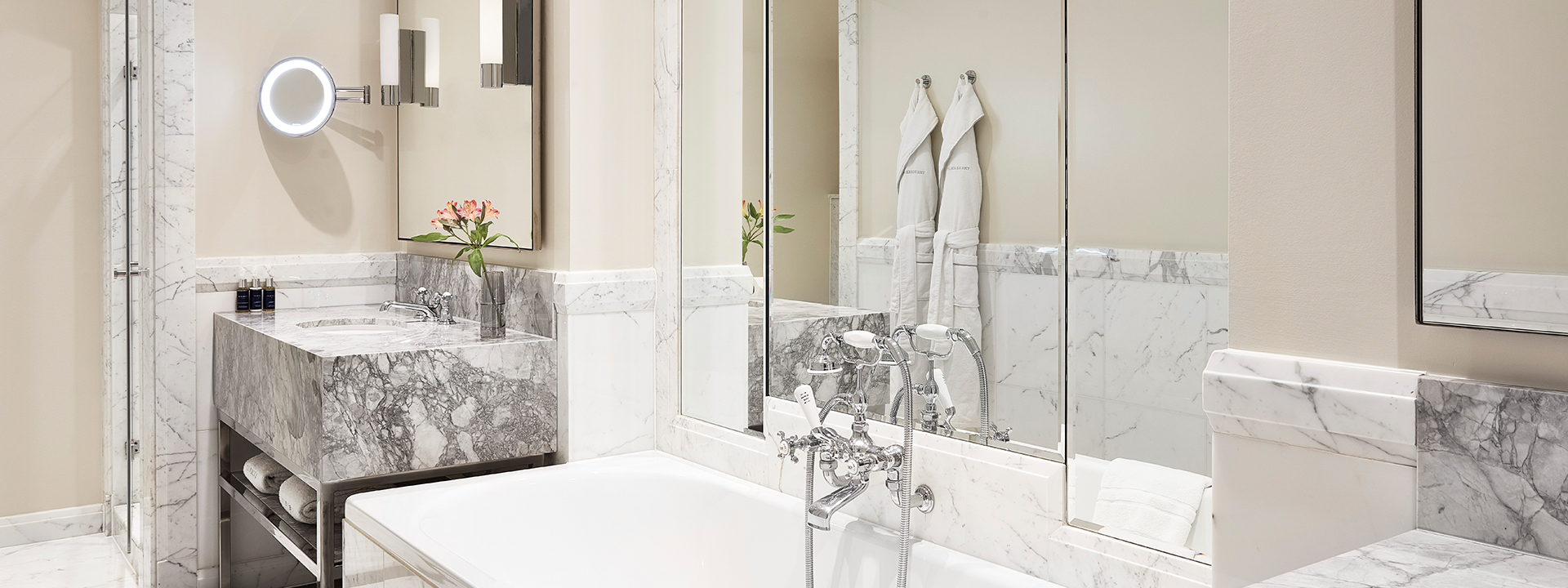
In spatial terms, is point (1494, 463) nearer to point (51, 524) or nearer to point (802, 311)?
point (802, 311)

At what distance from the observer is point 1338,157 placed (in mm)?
1143

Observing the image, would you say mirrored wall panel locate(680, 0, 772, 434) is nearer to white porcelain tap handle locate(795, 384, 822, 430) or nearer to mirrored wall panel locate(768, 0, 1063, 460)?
mirrored wall panel locate(768, 0, 1063, 460)

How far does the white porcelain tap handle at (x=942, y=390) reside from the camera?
6.28 ft

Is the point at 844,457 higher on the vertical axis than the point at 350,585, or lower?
higher

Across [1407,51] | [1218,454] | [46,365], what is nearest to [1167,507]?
[1218,454]

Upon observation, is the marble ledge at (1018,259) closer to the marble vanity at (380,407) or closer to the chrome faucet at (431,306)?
the marble vanity at (380,407)

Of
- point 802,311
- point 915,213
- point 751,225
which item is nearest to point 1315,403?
point 915,213

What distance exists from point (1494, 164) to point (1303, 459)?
38 cm

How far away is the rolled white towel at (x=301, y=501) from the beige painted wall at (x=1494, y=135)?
8.09 ft

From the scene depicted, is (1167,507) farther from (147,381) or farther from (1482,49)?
(147,381)

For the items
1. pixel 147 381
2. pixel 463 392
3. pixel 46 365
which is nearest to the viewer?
pixel 463 392

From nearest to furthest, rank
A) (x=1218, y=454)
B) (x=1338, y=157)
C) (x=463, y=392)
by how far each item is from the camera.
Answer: (x=1338, y=157), (x=1218, y=454), (x=463, y=392)

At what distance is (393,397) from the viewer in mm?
2396

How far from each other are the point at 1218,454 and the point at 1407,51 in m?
0.52
